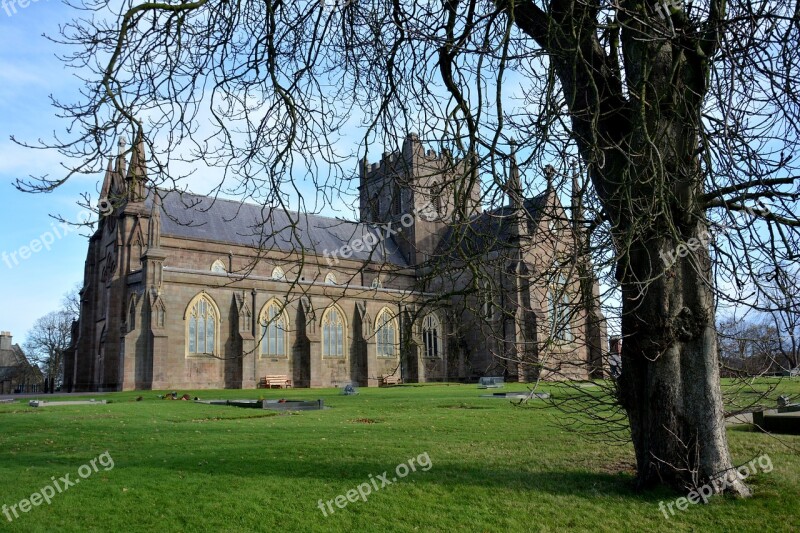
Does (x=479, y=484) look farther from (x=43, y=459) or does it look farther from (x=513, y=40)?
(x=43, y=459)

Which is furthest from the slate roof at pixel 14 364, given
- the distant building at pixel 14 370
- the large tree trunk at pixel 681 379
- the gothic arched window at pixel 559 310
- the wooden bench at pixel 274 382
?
the gothic arched window at pixel 559 310

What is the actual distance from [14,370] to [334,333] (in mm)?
41377

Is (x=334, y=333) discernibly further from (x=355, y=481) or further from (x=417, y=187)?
(x=417, y=187)

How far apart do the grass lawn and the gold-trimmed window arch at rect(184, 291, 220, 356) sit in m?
21.1

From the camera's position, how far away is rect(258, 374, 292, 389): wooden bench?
35750mm

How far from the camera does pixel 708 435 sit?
693 cm

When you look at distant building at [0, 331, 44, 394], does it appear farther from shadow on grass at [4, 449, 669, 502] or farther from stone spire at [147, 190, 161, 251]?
shadow on grass at [4, 449, 669, 502]

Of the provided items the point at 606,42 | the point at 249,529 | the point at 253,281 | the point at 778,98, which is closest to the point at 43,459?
the point at 249,529

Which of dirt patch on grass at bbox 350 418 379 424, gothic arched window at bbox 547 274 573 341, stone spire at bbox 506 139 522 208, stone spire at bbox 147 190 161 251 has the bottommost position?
dirt patch on grass at bbox 350 418 379 424

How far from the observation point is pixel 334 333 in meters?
40.2

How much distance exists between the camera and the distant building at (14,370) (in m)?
59.0

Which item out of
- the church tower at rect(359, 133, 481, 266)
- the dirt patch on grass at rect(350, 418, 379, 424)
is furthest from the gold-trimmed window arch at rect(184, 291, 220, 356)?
the church tower at rect(359, 133, 481, 266)

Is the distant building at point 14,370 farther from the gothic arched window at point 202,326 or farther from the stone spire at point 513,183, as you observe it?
the stone spire at point 513,183

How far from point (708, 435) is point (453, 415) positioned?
9109mm
